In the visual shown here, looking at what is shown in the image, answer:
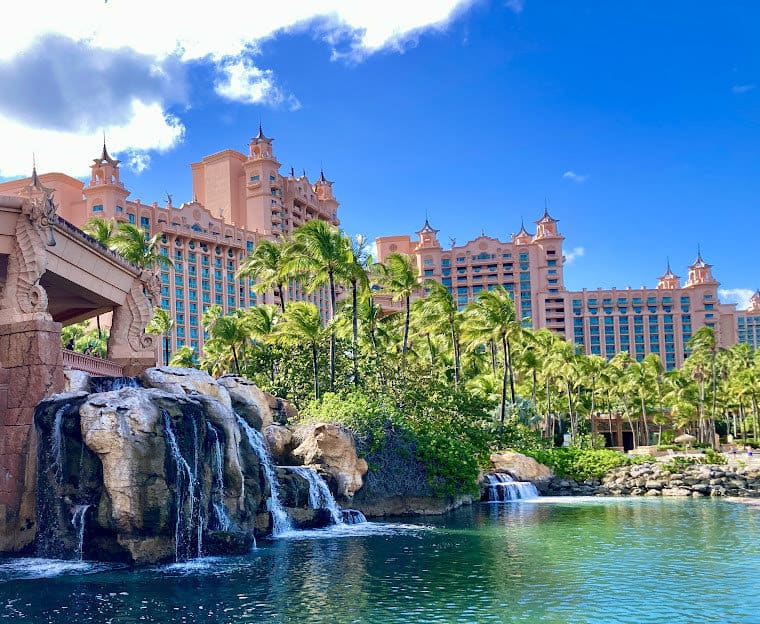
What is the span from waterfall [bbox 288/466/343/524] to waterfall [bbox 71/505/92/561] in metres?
9.00

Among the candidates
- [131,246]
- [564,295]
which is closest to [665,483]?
[131,246]

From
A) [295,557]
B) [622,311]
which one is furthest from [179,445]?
[622,311]

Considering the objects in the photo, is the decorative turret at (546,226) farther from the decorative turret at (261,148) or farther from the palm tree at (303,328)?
the palm tree at (303,328)

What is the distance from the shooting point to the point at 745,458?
5056 centimetres

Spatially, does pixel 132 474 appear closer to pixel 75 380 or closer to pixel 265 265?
pixel 75 380

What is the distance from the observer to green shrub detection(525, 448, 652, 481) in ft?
147

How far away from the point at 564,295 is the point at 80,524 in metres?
136

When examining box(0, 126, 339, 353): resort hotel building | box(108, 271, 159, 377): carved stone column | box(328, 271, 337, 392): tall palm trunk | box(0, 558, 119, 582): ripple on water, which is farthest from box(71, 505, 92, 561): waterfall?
box(0, 126, 339, 353): resort hotel building

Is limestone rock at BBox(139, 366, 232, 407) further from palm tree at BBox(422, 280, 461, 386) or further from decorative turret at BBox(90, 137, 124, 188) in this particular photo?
decorative turret at BBox(90, 137, 124, 188)

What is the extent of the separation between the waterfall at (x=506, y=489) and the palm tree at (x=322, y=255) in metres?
9.31

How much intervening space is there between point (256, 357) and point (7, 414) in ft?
73.9

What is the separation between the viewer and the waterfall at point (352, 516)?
28.6 meters

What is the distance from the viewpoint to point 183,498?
20.2 metres

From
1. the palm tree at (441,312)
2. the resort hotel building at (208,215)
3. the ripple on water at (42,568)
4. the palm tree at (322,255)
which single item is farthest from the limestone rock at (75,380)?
the resort hotel building at (208,215)
